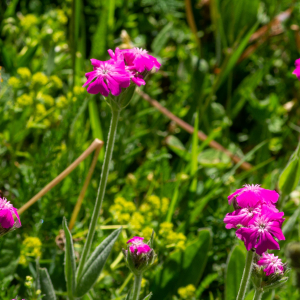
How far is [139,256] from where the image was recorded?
3.53ft

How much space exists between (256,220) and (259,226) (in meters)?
0.01

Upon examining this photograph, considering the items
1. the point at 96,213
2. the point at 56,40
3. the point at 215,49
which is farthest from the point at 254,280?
the point at 215,49

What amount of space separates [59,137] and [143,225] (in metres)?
0.46

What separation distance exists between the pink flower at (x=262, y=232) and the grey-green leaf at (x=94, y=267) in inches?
15.9

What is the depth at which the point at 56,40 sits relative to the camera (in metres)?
2.36

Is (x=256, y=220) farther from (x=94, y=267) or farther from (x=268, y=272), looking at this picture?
(x=94, y=267)

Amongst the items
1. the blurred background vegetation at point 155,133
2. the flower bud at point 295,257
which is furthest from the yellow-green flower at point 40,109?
the flower bud at point 295,257

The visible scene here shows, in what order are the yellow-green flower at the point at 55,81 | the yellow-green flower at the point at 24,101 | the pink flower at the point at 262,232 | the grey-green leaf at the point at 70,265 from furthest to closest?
the yellow-green flower at the point at 55,81, the yellow-green flower at the point at 24,101, the grey-green leaf at the point at 70,265, the pink flower at the point at 262,232

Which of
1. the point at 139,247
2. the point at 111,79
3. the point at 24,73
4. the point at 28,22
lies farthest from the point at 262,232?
the point at 28,22

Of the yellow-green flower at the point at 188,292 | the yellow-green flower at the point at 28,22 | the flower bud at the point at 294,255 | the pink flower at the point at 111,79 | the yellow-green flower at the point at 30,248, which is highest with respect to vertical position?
the pink flower at the point at 111,79

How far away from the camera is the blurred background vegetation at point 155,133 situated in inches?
62.0

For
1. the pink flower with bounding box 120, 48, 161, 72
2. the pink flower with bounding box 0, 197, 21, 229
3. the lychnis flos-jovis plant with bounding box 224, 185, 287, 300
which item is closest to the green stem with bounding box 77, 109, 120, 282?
the pink flower with bounding box 120, 48, 161, 72

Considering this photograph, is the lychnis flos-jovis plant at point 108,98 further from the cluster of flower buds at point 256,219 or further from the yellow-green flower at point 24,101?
the yellow-green flower at point 24,101

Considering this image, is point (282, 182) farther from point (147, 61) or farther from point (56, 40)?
point (56, 40)
